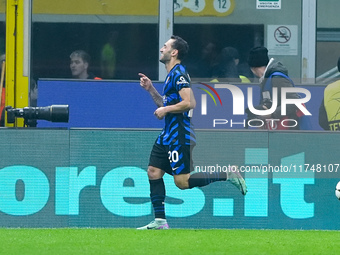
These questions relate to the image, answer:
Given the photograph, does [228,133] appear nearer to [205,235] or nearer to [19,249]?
[205,235]

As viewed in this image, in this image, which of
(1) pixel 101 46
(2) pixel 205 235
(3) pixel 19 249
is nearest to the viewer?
(3) pixel 19 249

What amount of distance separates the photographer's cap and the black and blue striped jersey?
1.67m

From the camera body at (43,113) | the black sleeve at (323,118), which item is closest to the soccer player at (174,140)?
the camera body at (43,113)

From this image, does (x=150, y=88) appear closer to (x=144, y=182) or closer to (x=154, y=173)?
(x=154, y=173)

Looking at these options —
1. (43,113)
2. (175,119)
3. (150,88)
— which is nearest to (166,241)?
(175,119)

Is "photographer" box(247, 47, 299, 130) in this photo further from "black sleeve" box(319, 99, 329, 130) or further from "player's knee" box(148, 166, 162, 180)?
"player's knee" box(148, 166, 162, 180)

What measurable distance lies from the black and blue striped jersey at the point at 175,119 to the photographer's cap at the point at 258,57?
1668 mm

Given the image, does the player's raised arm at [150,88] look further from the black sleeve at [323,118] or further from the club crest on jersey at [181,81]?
the black sleeve at [323,118]

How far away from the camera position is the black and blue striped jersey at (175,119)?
35.6ft

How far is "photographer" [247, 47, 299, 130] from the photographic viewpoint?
12.4 metres

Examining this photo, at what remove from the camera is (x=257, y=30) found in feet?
41.7

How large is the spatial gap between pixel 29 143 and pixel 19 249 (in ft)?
9.57

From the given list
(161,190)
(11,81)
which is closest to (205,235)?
(161,190)

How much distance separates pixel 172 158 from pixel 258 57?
2.15 meters
